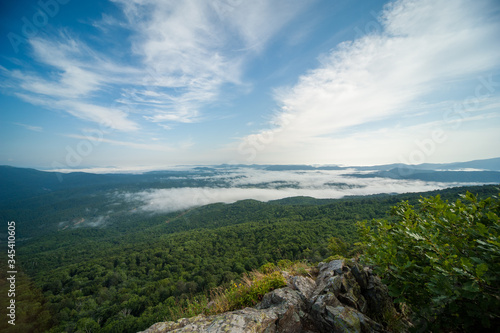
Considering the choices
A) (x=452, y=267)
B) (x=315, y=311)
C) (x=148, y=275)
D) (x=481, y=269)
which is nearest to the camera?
(x=481, y=269)

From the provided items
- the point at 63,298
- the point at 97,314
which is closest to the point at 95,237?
the point at 63,298

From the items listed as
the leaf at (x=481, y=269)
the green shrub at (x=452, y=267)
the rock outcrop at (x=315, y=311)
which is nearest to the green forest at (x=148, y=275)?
the rock outcrop at (x=315, y=311)

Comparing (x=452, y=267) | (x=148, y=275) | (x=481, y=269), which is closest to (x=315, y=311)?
(x=452, y=267)

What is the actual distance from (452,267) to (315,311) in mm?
3980

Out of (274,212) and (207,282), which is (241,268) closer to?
(207,282)

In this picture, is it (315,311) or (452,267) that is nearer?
(452,267)

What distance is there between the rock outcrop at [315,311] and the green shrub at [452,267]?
72.9 inches

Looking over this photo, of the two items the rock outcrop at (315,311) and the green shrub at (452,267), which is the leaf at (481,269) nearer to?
the green shrub at (452,267)

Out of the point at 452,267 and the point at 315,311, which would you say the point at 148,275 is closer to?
the point at 315,311

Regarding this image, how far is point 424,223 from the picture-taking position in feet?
14.4

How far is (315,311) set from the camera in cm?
568

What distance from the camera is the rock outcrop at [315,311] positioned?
5.25 meters

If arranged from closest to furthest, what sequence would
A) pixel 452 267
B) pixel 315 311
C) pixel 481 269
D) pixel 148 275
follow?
pixel 481 269
pixel 452 267
pixel 315 311
pixel 148 275

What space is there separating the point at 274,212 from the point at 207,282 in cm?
10020
